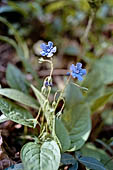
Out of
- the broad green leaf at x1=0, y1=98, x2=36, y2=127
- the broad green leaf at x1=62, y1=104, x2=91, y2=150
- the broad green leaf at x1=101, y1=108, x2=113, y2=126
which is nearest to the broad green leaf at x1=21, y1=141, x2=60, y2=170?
the broad green leaf at x1=0, y1=98, x2=36, y2=127

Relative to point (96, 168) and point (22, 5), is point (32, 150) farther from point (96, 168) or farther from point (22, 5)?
point (22, 5)

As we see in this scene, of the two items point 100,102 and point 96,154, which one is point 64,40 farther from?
point 96,154

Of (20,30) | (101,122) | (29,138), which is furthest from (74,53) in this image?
(29,138)

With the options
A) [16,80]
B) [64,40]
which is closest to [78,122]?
[16,80]

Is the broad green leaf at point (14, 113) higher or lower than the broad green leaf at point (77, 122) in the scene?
higher

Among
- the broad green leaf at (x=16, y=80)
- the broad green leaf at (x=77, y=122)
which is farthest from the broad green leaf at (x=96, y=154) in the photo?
the broad green leaf at (x=16, y=80)

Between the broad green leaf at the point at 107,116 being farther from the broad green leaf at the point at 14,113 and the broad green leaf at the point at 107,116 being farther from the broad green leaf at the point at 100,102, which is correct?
the broad green leaf at the point at 14,113
